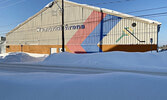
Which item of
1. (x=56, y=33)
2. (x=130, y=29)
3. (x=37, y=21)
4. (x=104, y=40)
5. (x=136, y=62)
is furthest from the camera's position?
(x=37, y=21)

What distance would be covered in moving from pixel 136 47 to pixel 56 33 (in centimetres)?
1635

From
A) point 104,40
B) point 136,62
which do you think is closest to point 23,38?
point 104,40

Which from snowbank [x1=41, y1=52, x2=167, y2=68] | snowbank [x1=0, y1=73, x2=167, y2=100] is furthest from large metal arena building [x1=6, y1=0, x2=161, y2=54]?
snowbank [x1=0, y1=73, x2=167, y2=100]

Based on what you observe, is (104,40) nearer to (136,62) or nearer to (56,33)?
(136,62)

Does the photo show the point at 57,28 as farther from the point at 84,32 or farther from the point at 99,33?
the point at 99,33

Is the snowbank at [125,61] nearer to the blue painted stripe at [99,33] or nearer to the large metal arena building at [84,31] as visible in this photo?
the large metal arena building at [84,31]

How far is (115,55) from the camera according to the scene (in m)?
10.4

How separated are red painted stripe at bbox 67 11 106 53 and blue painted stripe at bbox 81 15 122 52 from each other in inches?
26.9

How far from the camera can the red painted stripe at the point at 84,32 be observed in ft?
59.9

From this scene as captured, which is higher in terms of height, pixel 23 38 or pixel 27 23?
pixel 27 23

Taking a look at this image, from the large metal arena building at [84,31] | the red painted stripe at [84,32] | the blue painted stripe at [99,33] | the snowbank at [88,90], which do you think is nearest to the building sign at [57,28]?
the large metal arena building at [84,31]

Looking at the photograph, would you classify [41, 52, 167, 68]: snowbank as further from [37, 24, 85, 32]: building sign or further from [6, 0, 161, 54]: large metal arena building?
[37, 24, 85, 32]: building sign

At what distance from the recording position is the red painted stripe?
59.9 ft

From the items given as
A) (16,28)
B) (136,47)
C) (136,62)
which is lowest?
(136,62)
